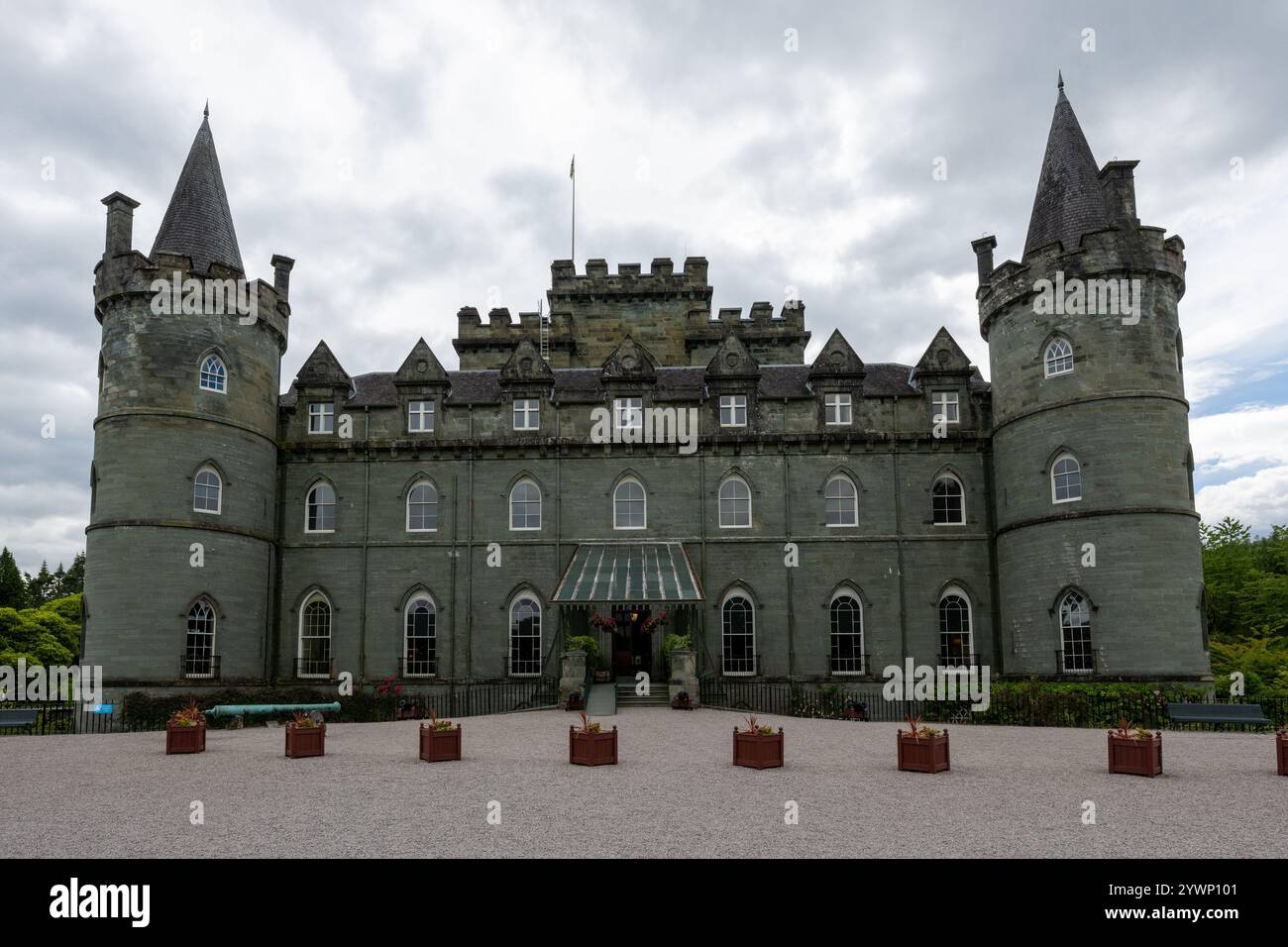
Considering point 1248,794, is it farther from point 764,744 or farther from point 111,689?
point 111,689

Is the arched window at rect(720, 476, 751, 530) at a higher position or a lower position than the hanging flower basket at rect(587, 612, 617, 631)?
higher

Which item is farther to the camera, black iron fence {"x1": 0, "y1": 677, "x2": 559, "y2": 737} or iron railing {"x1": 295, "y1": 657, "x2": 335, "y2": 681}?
iron railing {"x1": 295, "y1": 657, "x2": 335, "y2": 681}

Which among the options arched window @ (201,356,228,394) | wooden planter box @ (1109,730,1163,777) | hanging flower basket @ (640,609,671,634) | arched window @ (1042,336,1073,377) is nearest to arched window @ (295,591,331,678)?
arched window @ (201,356,228,394)

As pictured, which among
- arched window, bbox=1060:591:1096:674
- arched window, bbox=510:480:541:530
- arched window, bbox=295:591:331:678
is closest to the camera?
arched window, bbox=1060:591:1096:674

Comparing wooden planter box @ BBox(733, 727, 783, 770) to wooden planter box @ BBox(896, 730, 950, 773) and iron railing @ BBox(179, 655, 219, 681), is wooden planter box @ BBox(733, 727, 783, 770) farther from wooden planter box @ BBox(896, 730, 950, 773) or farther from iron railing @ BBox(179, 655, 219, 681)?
iron railing @ BBox(179, 655, 219, 681)

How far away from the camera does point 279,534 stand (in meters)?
32.3

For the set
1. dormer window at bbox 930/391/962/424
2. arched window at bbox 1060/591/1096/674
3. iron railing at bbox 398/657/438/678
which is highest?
dormer window at bbox 930/391/962/424

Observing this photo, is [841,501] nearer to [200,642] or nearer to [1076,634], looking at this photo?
[1076,634]

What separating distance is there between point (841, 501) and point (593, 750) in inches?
711

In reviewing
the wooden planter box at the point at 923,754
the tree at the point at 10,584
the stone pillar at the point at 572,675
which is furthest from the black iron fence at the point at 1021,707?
the tree at the point at 10,584

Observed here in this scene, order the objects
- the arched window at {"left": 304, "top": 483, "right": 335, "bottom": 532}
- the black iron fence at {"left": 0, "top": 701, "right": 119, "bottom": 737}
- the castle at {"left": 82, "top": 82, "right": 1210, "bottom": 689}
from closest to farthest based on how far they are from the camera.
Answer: the black iron fence at {"left": 0, "top": 701, "right": 119, "bottom": 737}
the castle at {"left": 82, "top": 82, "right": 1210, "bottom": 689}
the arched window at {"left": 304, "top": 483, "right": 335, "bottom": 532}

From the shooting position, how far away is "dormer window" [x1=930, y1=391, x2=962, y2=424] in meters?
32.2

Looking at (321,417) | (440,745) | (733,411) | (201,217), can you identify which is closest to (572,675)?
(440,745)

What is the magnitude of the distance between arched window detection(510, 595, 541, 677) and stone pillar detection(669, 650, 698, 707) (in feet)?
18.6
